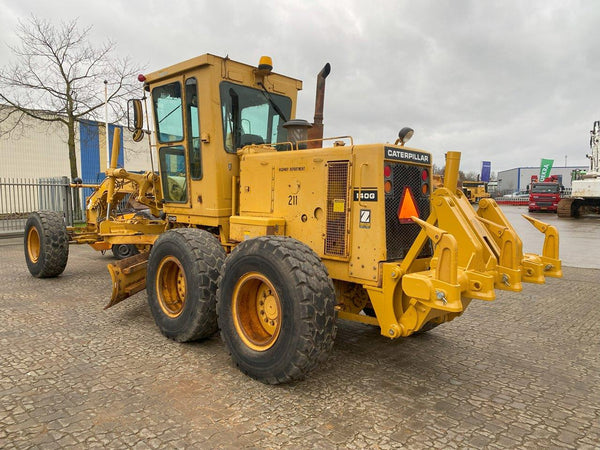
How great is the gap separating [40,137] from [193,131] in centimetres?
2186

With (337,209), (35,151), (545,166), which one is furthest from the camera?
(545,166)

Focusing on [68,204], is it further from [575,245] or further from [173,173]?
[575,245]

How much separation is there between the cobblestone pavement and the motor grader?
1.14ft

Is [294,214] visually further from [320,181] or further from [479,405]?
[479,405]

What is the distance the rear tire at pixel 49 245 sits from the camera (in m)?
7.40

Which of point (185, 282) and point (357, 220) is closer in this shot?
point (357, 220)

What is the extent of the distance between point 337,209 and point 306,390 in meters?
1.56

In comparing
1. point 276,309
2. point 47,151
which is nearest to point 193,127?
point 276,309

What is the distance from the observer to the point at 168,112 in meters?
5.51

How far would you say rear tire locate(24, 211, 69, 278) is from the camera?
740 cm

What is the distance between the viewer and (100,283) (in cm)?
739

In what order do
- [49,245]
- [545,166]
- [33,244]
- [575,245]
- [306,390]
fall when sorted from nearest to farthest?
[306,390], [49,245], [33,244], [575,245], [545,166]

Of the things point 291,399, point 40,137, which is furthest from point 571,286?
point 40,137

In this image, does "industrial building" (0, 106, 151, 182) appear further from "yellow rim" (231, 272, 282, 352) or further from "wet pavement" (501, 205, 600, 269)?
"yellow rim" (231, 272, 282, 352)
